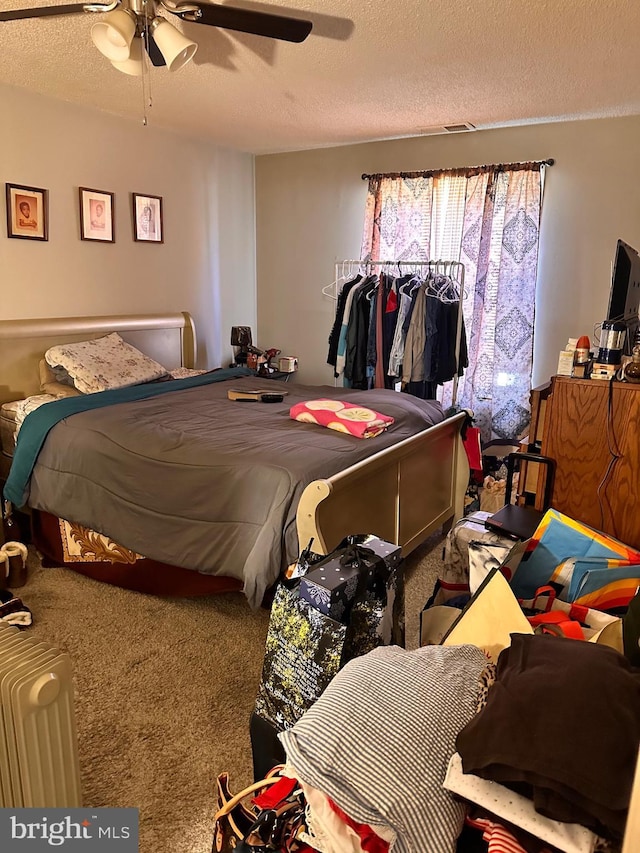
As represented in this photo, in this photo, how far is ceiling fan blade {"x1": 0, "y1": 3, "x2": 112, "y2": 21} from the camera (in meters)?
2.00

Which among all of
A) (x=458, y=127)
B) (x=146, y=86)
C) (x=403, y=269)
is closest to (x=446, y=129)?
(x=458, y=127)

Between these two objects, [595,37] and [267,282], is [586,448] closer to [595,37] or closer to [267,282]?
[595,37]

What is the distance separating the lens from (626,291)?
2.65 meters

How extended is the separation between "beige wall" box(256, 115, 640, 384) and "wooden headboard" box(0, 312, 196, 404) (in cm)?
103

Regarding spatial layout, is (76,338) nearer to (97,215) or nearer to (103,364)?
(103,364)

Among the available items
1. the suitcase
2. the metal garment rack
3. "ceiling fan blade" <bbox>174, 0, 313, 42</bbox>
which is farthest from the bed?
"ceiling fan blade" <bbox>174, 0, 313, 42</bbox>

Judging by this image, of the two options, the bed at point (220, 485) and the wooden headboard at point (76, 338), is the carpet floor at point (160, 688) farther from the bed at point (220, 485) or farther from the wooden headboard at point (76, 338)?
the wooden headboard at point (76, 338)

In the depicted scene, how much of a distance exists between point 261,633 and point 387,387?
2282 mm

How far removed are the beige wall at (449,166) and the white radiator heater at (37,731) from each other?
143 inches

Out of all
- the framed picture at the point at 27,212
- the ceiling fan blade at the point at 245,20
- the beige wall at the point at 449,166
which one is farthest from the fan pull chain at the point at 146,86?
the beige wall at the point at 449,166

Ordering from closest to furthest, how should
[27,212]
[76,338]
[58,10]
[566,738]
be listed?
[566,738] < [58,10] < [27,212] < [76,338]

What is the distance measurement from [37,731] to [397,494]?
5.73 ft

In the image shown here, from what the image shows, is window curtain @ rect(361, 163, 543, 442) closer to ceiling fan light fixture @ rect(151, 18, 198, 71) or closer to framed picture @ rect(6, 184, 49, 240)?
framed picture @ rect(6, 184, 49, 240)

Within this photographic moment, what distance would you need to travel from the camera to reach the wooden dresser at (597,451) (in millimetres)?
2188
